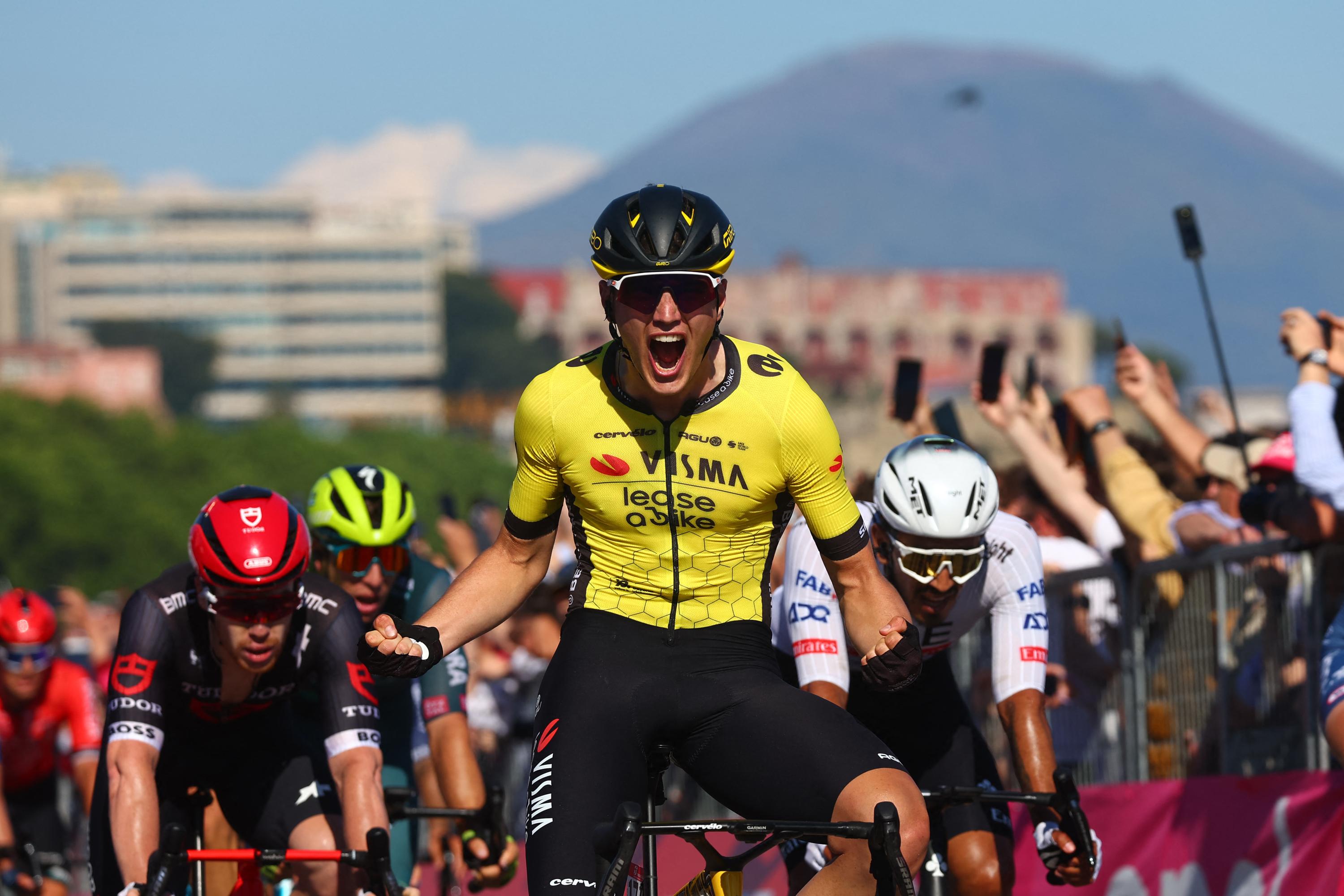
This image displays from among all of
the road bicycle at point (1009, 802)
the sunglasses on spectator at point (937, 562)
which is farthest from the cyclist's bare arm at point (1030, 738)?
the sunglasses on spectator at point (937, 562)

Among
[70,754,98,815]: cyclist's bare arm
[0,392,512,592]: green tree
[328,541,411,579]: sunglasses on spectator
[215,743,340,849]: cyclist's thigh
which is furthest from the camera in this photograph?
[0,392,512,592]: green tree

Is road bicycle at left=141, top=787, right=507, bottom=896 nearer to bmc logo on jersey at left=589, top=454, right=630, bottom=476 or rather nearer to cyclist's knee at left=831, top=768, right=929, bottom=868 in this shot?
bmc logo on jersey at left=589, top=454, right=630, bottom=476

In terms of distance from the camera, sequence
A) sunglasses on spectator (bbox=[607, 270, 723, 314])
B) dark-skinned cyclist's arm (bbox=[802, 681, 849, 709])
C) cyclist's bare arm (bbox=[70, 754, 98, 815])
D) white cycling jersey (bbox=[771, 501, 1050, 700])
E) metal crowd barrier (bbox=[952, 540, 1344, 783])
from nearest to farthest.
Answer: sunglasses on spectator (bbox=[607, 270, 723, 314]), dark-skinned cyclist's arm (bbox=[802, 681, 849, 709]), white cycling jersey (bbox=[771, 501, 1050, 700]), metal crowd barrier (bbox=[952, 540, 1344, 783]), cyclist's bare arm (bbox=[70, 754, 98, 815])

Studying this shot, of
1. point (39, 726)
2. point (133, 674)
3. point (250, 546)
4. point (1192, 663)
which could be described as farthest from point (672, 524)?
point (39, 726)

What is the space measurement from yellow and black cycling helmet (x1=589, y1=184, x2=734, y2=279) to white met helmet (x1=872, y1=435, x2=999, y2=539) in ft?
4.12

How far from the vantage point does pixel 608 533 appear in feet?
20.8

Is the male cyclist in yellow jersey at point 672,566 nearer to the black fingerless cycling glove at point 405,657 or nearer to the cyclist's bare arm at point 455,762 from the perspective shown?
the black fingerless cycling glove at point 405,657

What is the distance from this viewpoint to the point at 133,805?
23.4 ft

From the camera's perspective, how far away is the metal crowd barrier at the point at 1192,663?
29.6 ft

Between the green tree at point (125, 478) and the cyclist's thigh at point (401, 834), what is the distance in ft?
249

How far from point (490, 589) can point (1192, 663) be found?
4385 millimetres

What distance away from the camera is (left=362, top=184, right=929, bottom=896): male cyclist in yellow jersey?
19.2ft

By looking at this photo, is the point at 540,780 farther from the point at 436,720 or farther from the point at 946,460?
the point at 436,720

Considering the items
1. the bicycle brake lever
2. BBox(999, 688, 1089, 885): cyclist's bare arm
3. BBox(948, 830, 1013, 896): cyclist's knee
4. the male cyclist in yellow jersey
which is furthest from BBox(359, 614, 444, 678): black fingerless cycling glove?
BBox(948, 830, 1013, 896): cyclist's knee
